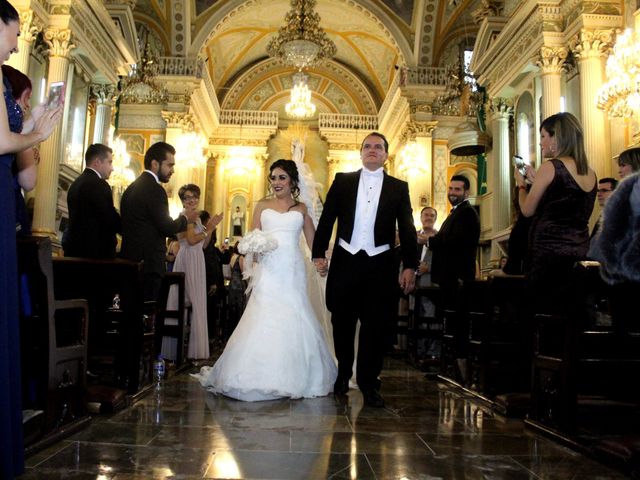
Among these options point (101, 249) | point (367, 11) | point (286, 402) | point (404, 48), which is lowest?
point (286, 402)

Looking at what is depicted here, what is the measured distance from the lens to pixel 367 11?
18531 millimetres

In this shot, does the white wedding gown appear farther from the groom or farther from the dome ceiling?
the dome ceiling

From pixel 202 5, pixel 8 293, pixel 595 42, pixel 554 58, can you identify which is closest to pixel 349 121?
pixel 202 5

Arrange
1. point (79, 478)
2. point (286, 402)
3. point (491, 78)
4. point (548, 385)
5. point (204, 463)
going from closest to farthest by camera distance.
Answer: point (79, 478) < point (204, 463) < point (548, 385) < point (286, 402) < point (491, 78)

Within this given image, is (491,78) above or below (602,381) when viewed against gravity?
above

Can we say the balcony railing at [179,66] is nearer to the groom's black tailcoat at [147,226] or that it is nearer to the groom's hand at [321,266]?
the groom's black tailcoat at [147,226]

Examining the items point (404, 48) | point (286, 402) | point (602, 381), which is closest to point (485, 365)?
point (602, 381)

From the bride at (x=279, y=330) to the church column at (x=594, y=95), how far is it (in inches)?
233

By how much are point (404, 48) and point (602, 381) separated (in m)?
16.4

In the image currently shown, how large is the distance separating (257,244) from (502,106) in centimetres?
1003

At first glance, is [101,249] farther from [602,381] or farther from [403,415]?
[602,381]

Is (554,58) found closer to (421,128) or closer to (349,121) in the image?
(421,128)

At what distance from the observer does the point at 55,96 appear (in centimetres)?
238

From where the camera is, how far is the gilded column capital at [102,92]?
1327 cm
